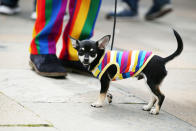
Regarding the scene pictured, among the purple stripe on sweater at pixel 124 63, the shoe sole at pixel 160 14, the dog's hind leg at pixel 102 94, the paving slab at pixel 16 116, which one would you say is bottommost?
the paving slab at pixel 16 116

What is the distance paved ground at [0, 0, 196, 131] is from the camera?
2.99 meters

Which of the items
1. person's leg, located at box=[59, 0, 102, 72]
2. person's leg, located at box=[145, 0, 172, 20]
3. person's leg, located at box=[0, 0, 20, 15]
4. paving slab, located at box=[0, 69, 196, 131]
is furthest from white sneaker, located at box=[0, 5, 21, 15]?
paving slab, located at box=[0, 69, 196, 131]

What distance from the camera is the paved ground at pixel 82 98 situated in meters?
2.99

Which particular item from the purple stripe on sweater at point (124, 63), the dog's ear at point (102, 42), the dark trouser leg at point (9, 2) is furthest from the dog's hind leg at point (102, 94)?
the dark trouser leg at point (9, 2)

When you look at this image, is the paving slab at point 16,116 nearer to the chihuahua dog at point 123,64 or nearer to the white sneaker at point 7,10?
the chihuahua dog at point 123,64

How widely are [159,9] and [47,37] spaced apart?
3.75 m

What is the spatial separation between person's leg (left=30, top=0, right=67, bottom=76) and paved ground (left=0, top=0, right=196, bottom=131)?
11 centimetres

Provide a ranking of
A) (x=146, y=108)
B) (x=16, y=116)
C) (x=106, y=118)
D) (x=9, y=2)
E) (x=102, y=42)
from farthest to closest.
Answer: (x=9, y=2) → (x=146, y=108) → (x=102, y=42) → (x=106, y=118) → (x=16, y=116)

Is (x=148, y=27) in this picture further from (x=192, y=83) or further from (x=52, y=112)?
(x=52, y=112)

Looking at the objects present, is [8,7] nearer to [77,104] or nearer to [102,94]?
[77,104]

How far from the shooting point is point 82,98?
352cm

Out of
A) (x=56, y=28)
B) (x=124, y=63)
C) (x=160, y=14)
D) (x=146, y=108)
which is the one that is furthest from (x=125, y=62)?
(x=160, y=14)

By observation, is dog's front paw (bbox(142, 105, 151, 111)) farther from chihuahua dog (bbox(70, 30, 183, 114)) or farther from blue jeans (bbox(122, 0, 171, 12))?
blue jeans (bbox(122, 0, 171, 12))

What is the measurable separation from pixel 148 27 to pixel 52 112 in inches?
166
